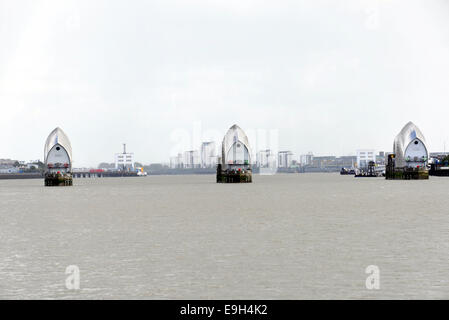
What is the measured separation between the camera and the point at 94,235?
26422 mm

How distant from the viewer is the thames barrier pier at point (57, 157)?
3959 inches

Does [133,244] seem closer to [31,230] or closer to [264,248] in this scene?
[264,248]

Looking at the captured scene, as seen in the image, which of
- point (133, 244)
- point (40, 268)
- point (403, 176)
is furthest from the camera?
point (403, 176)

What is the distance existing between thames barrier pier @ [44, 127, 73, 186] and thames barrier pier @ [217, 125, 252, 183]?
2552cm

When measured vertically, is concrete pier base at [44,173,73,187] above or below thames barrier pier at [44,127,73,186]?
below

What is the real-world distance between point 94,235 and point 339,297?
595 inches

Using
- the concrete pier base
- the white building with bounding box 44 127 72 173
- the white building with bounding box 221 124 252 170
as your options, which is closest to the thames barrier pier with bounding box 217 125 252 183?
the white building with bounding box 221 124 252 170

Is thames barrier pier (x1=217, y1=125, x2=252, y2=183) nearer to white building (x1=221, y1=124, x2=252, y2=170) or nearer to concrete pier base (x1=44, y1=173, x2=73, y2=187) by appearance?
white building (x1=221, y1=124, x2=252, y2=170)

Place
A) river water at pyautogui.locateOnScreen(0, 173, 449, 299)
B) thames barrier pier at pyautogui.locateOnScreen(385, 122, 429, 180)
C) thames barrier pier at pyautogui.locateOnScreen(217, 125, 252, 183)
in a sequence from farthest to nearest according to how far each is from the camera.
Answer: thames barrier pier at pyautogui.locateOnScreen(385, 122, 429, 180)
thames barrier pier at pyautogui.locateOnScreen(217, 125, 252, 183)
river water at pyautogui.locateOnScreen(0, 173, 449, 299)

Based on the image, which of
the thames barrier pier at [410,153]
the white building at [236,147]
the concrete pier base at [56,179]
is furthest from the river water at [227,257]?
the thames barrier pier at [410,153]

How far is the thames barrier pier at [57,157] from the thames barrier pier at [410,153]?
5715 cm

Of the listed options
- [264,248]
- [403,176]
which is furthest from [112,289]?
[403,176]

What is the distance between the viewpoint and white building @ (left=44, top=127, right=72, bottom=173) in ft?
330
